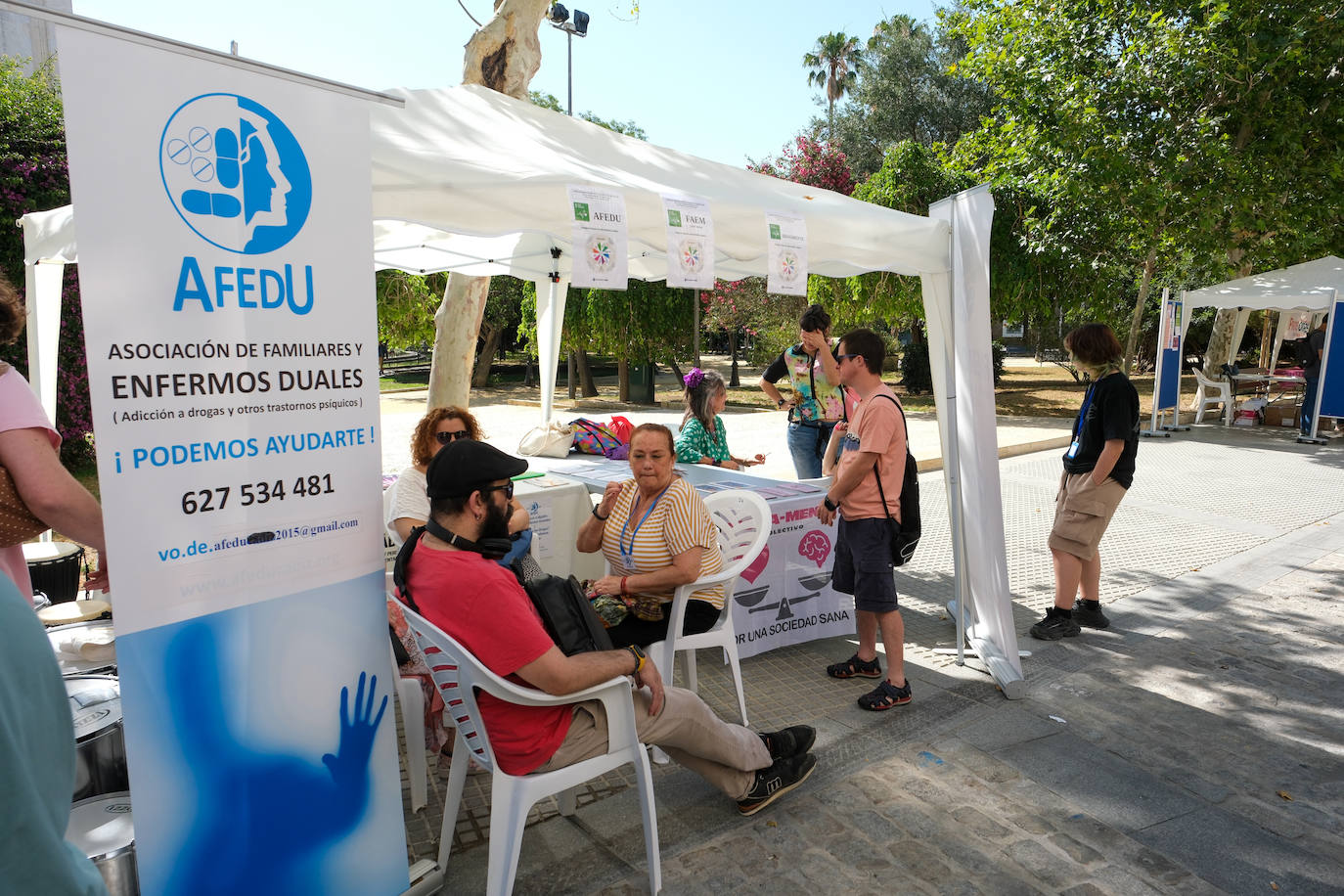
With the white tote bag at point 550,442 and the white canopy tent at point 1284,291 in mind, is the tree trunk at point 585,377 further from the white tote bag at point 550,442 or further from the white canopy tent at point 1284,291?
the white canopy tent at point 1284,291

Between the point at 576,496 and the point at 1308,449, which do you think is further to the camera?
the point at 1308,449

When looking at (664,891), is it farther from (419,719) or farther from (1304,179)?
(1304,179)

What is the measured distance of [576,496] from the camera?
16.8 ft

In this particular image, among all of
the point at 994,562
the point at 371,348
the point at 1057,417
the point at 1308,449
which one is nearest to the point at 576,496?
the point at 994,562

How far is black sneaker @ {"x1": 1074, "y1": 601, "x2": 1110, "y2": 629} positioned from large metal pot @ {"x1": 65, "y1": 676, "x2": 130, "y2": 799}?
195 inches

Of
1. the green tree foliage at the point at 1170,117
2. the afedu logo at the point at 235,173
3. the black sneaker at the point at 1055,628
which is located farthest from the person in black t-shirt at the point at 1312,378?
the afedu logo at the point at 235,173

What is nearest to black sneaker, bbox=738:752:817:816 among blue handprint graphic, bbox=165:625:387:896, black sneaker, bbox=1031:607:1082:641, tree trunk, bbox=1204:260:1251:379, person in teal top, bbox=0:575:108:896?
blue handprint graphic, bbox=165:625:387:896

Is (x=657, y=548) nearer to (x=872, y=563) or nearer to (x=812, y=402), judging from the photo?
(x=872, y=563)

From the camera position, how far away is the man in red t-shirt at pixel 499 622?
2.39 m

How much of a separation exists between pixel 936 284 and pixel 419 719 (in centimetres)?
355

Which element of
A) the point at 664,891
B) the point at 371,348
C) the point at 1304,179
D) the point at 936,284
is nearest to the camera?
the point at 371,348

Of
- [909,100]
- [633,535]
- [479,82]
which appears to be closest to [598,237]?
[633,535]

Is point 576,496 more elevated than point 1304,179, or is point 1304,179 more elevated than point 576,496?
point 1304,179

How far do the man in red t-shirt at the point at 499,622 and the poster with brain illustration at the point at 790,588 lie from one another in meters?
1.91
